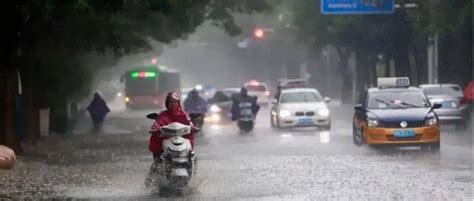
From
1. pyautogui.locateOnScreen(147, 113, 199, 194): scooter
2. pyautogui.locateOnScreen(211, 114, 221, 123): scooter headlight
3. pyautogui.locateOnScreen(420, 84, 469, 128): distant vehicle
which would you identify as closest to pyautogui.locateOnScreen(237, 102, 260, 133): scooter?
pyautogui.locateOnScreen(420, 84, 469, 128): distant vehicle

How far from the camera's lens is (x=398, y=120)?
23219 millimetres

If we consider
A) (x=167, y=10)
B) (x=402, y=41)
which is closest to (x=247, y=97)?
(x=167, y=10)

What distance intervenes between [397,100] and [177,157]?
36.3ft

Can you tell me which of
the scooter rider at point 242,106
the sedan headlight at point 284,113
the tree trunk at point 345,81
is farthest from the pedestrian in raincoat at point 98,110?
the tree trunk at point 345,81

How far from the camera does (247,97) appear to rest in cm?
3453

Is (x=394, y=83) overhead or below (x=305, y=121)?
overhead

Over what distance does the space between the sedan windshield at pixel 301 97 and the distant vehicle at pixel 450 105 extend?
4.12 meters

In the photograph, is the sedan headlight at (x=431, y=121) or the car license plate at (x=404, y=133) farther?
the sedan headlight at (x=431, y=121)

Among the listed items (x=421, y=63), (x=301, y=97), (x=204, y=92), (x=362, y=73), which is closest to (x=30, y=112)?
(x=301, y=97)

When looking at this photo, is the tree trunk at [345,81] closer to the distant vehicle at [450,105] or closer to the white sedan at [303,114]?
the white sedan at [303,114]

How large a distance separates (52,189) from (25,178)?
Result: 2224mm

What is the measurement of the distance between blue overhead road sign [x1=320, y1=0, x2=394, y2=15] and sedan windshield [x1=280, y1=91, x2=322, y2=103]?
4495mm

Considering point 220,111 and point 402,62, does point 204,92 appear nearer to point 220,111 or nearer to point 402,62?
point 402,62

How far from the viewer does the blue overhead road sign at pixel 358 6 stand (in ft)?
130
